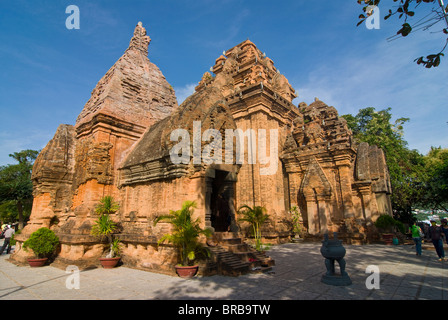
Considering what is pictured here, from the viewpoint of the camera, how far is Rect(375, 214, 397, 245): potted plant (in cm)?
1224

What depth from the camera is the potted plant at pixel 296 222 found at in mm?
13707

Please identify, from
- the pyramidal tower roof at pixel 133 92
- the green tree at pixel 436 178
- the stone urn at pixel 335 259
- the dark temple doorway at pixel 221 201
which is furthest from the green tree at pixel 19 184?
the green tree at pixel 436 178

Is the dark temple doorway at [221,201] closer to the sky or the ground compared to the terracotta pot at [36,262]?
closer to the sky

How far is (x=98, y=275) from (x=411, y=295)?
7465 millimetres

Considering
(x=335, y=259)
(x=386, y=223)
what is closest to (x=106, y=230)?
(x=335, y=259)

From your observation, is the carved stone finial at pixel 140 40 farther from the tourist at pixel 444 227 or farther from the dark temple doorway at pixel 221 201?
the tourist at pixel 444 227

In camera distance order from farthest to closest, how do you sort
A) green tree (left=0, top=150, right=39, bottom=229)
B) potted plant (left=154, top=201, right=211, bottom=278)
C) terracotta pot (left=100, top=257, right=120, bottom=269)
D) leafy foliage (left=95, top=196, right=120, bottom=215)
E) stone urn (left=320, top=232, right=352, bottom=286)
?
green tree (left=0, top=150, right=39, bottom=229) → leafy foliage (left=95, top=196, right=120, bottom=215) → terracotta pot (left=100, top=257, right=120, bottom=269) → potted plant (left=154, top=201, right=211, bottom=278) → stone urn (left=320, top=232, right=352, bottom=286)

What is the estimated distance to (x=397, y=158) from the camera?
22.2 m

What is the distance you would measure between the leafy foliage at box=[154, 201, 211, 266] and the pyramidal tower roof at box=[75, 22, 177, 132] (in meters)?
6.16

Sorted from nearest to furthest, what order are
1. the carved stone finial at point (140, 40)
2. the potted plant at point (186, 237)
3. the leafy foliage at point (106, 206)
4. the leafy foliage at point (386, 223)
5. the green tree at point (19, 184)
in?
the potted plant at point (186, 237) < the leafy foliage at point (106, 206) < the leafy foliage at point (386, 223) < the carved stone finial at point (140, 40) < the green tree at point (19, 184)

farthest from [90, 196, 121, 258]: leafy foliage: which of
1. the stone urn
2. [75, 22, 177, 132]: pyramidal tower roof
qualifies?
the stone urn

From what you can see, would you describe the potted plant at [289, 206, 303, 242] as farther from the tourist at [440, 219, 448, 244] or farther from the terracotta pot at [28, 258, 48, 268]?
the terracotta pot at [28, 258, 48, 268]

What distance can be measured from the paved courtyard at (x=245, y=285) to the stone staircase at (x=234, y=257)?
27cm

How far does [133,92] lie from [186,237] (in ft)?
28.4
